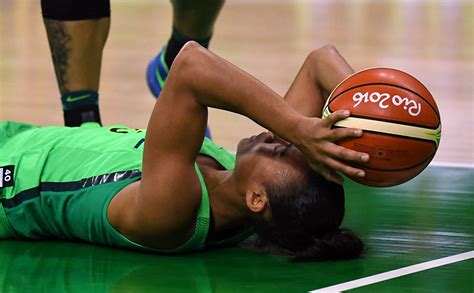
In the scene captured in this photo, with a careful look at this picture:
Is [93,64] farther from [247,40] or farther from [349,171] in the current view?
[247,40]

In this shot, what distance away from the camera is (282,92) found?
660 centimetres

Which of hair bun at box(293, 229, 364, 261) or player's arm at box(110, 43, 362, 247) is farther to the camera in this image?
hair bun at box(293, 229, 364, 261)

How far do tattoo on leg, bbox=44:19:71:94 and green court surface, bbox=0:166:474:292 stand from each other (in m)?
1.18

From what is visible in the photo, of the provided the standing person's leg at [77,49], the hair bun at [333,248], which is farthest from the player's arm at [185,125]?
the standing person's leg at [77,49]

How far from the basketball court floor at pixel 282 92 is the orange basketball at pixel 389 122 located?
A: 0.38m

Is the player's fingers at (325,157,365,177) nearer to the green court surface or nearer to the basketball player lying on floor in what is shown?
the basketball player lying on floor

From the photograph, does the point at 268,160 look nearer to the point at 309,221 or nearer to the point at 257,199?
the point at 257,199

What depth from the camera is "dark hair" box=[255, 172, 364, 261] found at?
11.7 feet

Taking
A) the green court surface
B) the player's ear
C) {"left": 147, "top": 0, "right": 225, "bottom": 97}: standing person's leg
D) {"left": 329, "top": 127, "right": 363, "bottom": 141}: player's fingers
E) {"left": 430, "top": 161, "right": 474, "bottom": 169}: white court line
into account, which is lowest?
the green court surface

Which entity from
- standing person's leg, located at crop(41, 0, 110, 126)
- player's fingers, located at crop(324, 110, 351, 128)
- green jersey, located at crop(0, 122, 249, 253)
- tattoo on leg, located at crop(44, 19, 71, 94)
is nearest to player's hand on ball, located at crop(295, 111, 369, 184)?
player's fingers, located at crop(324, 110, 351, 128)

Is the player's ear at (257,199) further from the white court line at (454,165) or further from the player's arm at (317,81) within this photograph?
the white court line at (454,165)

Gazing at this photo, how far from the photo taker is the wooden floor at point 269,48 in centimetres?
623

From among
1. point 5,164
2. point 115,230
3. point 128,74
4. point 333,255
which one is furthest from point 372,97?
point 128,74

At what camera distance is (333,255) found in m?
3.68
